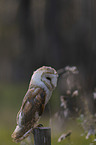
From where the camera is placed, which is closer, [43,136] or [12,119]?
[43,136]

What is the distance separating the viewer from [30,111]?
2.64 m

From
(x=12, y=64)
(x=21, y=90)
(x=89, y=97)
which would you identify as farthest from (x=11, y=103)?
(x=89, y=97)

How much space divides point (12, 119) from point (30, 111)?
2233 mm

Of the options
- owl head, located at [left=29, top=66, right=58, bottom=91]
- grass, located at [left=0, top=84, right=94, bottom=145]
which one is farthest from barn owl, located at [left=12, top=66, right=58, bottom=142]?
grass, located at [left=0, top=84, right=94, bottom=145]

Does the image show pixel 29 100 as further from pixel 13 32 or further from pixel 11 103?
pixel 13 32

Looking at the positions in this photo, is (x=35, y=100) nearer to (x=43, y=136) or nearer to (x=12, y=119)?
(x=43, y=136)

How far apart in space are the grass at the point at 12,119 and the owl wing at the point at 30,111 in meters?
1.32

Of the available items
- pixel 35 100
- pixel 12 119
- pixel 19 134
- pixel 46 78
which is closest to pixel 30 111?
pixel 35 100

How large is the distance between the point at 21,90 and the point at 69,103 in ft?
4.03

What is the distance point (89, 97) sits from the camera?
4219 mm

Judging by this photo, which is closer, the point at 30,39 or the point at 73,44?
the point at 73,44

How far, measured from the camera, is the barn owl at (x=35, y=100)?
8.62 feet

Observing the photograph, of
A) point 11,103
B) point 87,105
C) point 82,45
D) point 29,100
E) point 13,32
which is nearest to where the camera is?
point 29,100

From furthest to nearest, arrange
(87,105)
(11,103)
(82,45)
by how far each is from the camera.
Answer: (11,103), (82,45), (87,105)
